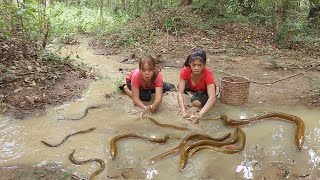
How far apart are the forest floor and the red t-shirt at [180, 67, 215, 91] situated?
3.52 ft

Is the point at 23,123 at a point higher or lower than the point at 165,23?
lower

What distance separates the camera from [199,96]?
19.6 ft

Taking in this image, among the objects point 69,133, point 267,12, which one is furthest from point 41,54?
point 267,12

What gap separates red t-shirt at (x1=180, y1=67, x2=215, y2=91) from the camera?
5805 millimetres

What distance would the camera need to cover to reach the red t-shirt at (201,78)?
229 inches

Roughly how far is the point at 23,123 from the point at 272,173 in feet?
12.1

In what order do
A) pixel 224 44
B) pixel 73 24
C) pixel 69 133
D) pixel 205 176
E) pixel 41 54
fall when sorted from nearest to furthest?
pixel 205 176
pixel 69 133
pixel 41 54
pixel 224 44
pixel 73 24

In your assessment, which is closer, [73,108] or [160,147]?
[160,147]

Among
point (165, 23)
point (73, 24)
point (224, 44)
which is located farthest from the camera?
point (73, 24)

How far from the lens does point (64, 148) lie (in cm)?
454

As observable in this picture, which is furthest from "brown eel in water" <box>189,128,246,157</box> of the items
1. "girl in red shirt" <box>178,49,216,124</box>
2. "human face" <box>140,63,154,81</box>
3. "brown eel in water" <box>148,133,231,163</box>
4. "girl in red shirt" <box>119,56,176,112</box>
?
"human face" <box>140,63,154,81</box>

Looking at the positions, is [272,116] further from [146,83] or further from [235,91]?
[146,83]

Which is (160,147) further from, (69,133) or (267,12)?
(267,12)

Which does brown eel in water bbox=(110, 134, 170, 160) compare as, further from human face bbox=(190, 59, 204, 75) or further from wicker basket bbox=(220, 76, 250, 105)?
wicker basket bbox=(220, 76, 250, 105)
